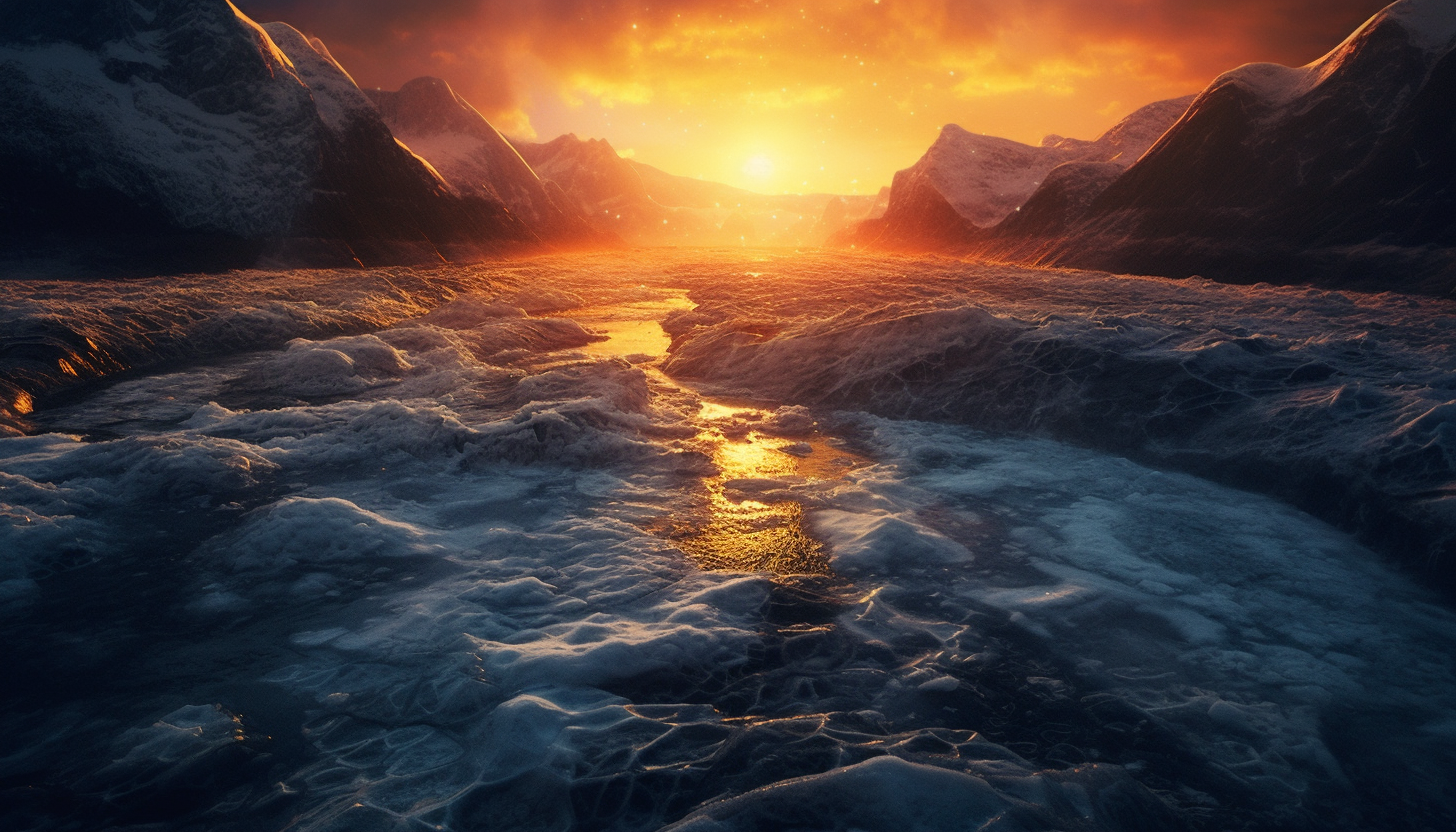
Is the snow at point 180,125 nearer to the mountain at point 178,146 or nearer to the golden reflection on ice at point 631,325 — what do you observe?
the mountain at point 178,146

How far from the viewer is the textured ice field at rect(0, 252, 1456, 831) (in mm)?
3576

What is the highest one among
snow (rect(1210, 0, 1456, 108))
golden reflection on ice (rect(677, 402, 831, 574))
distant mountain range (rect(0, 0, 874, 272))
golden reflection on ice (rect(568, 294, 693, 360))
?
snow (rect(1210, 0, 1456, 108))

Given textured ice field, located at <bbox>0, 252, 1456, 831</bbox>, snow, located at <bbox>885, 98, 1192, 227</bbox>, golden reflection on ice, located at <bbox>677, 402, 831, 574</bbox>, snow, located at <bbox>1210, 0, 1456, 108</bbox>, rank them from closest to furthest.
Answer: textured ice field, located at <bbox>0, 252, 1456, 831</bbox> → golden reflection on ice, located at <bbox>677, 402, 831, 574</bbox> → snow, located at <bbox>1210, 0, 1456, 108</bbox> → snow, located at <bbox>885, 98, 1192, 227</bbox>

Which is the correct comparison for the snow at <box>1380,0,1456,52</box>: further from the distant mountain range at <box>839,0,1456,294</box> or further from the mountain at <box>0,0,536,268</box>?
the mountain at <box>0,0,536,268</box>

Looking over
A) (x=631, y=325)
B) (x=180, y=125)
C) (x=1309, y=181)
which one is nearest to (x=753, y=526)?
(x=631, y=325)

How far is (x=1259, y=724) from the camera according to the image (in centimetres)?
414

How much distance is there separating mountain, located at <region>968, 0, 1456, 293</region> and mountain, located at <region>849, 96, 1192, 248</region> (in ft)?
76.7

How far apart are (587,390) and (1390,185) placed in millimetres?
38510

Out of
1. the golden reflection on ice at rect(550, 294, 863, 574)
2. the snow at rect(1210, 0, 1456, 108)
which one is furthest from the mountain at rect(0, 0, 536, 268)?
the snow at rect(1210, 0, 1456, 108)

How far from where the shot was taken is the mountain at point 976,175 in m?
67.7

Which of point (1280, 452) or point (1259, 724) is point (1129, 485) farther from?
point (1259, 724)

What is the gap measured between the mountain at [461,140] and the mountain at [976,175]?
46.9 meters

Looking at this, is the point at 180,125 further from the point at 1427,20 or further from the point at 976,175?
the point at 976,175

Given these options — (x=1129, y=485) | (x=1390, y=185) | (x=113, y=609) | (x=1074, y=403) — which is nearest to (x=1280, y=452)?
(x=1129, y=485)
